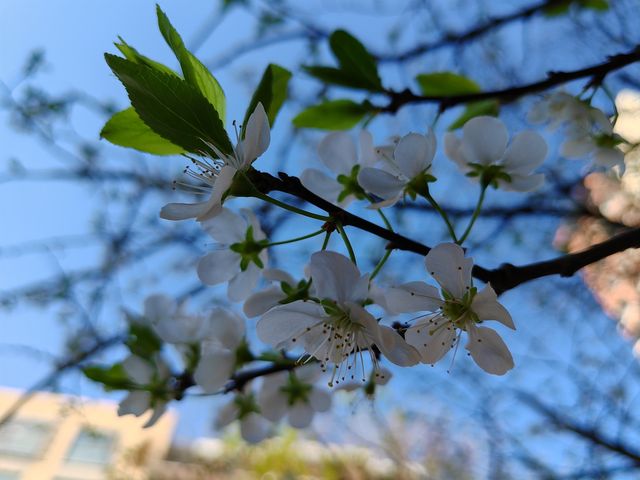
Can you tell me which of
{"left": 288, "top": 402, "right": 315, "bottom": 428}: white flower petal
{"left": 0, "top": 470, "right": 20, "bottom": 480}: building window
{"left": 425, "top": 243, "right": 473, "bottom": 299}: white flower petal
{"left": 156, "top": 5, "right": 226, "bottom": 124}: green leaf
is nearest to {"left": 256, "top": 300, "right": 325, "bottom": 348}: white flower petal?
{"left": 425, "top": 243, "right": 473, "bottom": 299}: white flower petal

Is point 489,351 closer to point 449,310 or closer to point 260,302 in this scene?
point 449,310

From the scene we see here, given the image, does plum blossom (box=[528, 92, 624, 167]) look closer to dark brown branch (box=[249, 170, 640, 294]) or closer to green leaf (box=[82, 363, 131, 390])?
dark brown branch (box=[249, 170, 640, 294])

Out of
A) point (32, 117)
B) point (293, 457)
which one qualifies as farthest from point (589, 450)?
point (293, 457)

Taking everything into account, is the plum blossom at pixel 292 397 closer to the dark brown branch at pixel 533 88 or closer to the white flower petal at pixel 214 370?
the white flower petal at pixel 214 370

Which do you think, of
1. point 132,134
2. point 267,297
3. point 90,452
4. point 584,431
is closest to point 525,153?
point 267,297

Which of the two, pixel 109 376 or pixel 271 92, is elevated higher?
pixel 271 92

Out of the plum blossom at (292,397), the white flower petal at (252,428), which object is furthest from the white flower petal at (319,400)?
the white flower petal at (252,428)
